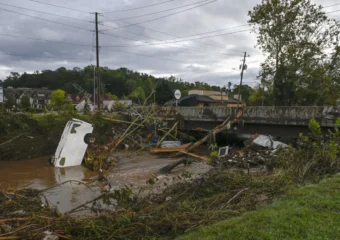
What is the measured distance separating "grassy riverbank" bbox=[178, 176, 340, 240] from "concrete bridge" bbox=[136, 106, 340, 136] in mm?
10834

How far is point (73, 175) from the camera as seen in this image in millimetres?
13602

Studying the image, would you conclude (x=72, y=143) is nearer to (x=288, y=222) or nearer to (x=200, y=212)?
(x=200, y=212)

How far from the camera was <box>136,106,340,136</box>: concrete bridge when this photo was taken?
51.4 ft

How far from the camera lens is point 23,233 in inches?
164

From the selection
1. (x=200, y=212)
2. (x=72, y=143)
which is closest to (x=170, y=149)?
(x=72, y=143)

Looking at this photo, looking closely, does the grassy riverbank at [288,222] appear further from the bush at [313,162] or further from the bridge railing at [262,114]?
the bridge railing at [262,114]

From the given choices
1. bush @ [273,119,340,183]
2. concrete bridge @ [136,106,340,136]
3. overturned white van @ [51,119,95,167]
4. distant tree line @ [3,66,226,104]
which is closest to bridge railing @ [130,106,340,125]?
concrete bridge @ [136,106,340,136]

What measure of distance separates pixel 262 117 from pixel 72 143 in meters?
10.4

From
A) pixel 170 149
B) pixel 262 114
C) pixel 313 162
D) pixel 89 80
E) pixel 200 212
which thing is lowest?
pixel 170 149

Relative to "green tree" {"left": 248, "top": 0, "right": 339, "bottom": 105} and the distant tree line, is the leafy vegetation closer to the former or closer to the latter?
"green tree" {"left": 248, "top": 0, "right": 339, "bottom": 105}

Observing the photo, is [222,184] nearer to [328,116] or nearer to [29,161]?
[328,116]

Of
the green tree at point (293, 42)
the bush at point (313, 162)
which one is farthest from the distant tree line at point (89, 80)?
the bush at point (313, 162)

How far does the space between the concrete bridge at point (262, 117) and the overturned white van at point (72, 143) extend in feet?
25.5

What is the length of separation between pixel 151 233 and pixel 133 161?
41.5 feet
